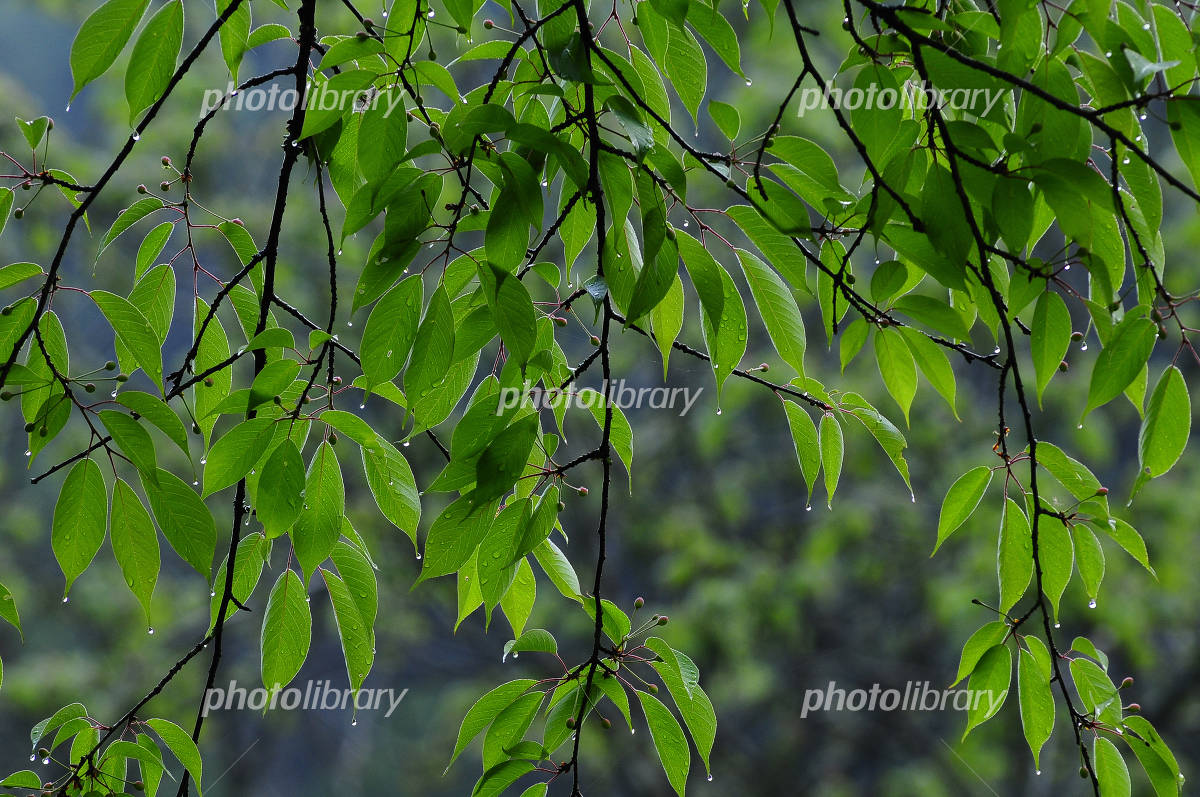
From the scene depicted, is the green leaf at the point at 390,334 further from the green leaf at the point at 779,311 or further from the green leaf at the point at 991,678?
the green leaf at the point at 991,678

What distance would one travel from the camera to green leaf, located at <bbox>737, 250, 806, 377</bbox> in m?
0.64

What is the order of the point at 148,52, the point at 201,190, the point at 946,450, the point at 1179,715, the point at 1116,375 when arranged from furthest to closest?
the point at 201,190, the point at 946,450, the point at 1179,715, the point at 148,52, the point at 1116,375

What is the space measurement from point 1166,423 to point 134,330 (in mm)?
589

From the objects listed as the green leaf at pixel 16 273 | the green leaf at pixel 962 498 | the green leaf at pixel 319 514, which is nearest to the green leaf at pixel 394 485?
the green leaf at pixel 319 514

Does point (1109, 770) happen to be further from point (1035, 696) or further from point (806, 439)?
point (806, 439)

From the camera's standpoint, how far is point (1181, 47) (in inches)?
21.1

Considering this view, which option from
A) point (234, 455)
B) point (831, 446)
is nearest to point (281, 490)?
point (234, 455)

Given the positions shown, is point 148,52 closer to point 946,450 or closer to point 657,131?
point 657,131

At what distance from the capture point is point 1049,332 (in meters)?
0.56

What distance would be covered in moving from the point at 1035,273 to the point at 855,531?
2.40 m

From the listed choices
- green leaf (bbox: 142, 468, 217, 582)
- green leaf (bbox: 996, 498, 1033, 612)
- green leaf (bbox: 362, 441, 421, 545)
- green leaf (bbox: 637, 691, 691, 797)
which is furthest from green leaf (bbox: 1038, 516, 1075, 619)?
green leaf (bbox: 142, 468, 217, 582)

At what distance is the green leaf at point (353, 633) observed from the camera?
64 centimetres

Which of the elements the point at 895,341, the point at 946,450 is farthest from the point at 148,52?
the point at 946,450

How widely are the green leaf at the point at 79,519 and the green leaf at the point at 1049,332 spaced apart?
0.55 meters
